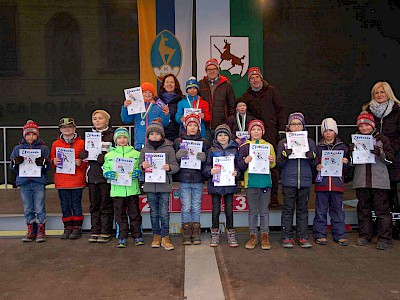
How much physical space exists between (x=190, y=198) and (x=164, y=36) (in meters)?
3.70

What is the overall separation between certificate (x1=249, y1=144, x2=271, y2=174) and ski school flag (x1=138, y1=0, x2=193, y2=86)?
329 cm

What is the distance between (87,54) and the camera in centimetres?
817

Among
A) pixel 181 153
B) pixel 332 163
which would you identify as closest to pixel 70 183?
pixel 181 153

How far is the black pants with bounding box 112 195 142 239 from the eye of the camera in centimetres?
496

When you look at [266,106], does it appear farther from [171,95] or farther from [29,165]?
[29,165]

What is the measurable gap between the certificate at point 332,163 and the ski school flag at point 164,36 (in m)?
3.52

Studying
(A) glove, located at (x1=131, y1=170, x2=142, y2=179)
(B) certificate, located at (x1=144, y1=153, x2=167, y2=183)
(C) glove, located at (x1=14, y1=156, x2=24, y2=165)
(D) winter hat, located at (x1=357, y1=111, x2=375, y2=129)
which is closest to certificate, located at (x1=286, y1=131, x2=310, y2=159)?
(D) winter hat, located at (x1=357, y1=111, x2=375, y2=129)

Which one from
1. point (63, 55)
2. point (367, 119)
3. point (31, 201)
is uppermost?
point (63, 55)

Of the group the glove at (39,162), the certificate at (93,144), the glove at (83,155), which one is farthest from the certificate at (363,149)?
the glove at (39,162)

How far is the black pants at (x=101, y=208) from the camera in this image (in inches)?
201

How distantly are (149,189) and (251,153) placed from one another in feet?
4.09

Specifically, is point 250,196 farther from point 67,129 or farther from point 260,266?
point 67,129

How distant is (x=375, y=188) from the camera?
4859 millimetres

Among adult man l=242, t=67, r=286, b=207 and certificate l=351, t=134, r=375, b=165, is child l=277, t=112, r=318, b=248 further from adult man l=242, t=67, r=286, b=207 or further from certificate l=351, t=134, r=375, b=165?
adult man l=242, t=67, r=286, b=207
